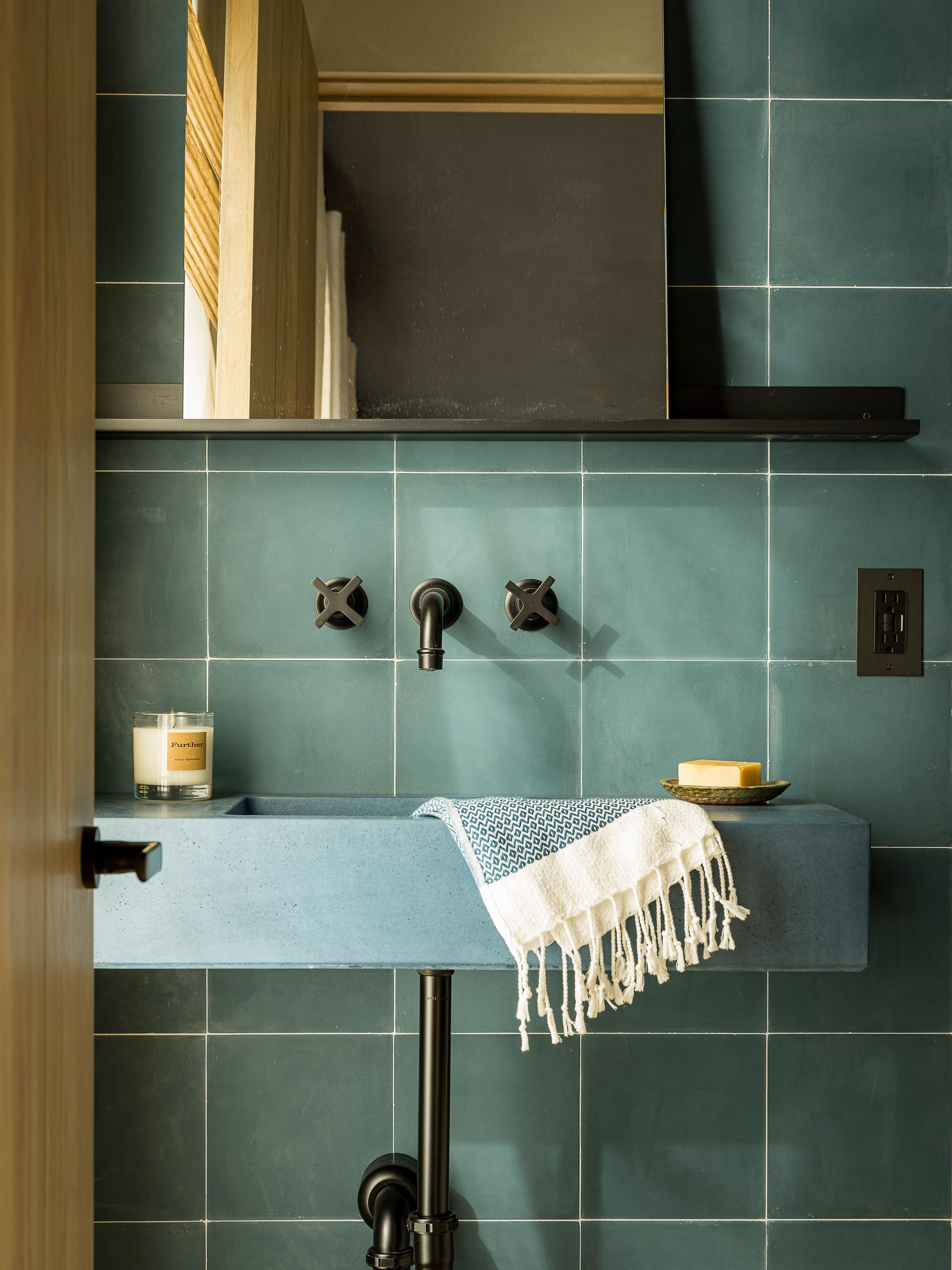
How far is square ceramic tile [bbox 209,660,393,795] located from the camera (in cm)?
159

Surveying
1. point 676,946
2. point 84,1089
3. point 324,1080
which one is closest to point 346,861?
point 676,946

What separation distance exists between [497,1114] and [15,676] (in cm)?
130

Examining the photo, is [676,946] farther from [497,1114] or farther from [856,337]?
[856,337]

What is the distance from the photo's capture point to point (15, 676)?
1.62ft

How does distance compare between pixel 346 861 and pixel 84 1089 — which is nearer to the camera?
pixel 84 1089

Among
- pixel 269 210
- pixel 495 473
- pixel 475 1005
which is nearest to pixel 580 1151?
pixel 475 1005

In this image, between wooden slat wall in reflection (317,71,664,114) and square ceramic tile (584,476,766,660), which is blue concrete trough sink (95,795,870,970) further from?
wooden slat wall in reflection (317,71,664,114)

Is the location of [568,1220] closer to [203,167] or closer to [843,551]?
[843,551]

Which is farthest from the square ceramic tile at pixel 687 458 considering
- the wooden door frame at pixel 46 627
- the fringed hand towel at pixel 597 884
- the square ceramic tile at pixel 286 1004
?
the wooden door frame at pixel 46 627

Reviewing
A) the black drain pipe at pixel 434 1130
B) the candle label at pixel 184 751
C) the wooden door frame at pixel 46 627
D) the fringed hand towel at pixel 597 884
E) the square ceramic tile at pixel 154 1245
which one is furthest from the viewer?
the square ceramic tile at pixel 154 1245

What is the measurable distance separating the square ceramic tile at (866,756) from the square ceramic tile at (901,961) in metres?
0.05

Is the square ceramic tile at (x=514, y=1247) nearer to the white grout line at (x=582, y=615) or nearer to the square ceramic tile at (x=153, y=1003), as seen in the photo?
the square ceramic tile at (x=153, y=1003)

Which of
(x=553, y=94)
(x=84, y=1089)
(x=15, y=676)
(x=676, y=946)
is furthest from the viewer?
(x=553, y=94)

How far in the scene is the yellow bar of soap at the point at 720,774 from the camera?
1.43 m
